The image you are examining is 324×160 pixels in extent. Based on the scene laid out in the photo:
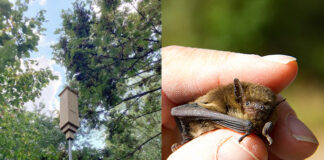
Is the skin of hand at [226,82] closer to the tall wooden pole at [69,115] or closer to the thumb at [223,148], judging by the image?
the thumb at [223,148]

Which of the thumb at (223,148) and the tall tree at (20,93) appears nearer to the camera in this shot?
the thumb at (223,148)


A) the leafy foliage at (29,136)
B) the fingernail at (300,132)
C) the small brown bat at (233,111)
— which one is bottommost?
the fingernail at (300,132)

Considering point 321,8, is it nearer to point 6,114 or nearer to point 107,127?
point 107,127

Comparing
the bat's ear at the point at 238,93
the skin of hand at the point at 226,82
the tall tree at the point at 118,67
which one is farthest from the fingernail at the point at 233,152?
the tall tree at the point at 118,67

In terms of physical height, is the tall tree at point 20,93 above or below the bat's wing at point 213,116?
above

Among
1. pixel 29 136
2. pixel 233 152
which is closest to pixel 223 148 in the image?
pixel 233 152

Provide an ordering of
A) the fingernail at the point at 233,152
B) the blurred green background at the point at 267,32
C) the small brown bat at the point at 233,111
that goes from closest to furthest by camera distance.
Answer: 1. the fingernail at the point at 233,152
2. the small brown bat at the point at 233,111
3. the blurred green background at the point at 267,32

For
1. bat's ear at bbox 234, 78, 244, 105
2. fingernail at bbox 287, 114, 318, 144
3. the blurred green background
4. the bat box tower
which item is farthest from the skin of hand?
the blurred green background

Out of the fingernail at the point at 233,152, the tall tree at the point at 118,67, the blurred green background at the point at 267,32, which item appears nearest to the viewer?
the fingernail at the point at 233,152
